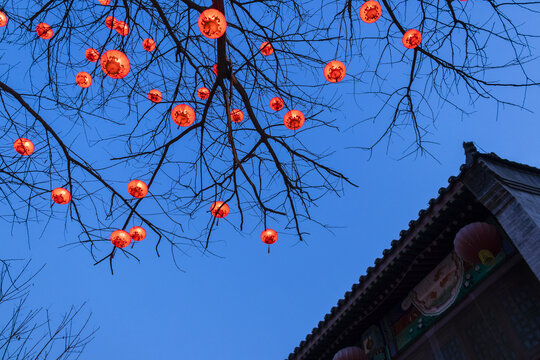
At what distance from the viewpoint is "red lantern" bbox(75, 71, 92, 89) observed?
450 centimetres

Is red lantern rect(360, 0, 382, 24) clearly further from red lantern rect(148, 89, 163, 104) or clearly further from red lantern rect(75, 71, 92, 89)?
red lantern rect(75, 71, 92, 89)

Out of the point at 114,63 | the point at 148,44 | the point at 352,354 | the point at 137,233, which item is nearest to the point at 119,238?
the point at 137,233

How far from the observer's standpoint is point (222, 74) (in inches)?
149

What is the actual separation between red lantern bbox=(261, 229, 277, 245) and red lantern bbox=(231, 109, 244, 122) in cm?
155

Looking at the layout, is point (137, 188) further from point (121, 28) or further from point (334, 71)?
point (334, 71)

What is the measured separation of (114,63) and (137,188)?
1.60 metres

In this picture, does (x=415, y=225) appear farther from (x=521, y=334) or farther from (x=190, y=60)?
(x=190, y=60)

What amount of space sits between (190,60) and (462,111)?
3.04 meters

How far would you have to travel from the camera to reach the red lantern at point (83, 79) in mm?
4496

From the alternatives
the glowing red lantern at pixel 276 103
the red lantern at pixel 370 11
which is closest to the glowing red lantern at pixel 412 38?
the red lantern at pixel 370 11

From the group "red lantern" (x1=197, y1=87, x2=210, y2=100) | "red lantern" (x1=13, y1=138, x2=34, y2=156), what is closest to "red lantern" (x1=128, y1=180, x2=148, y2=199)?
"red lantern" (x1=13, y1=138, x2=34, y2=156)

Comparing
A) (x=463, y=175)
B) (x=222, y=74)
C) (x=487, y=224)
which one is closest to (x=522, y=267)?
(x=487, y=224)

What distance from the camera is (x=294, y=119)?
14.4ft

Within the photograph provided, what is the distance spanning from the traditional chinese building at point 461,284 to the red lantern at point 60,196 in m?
4.90
